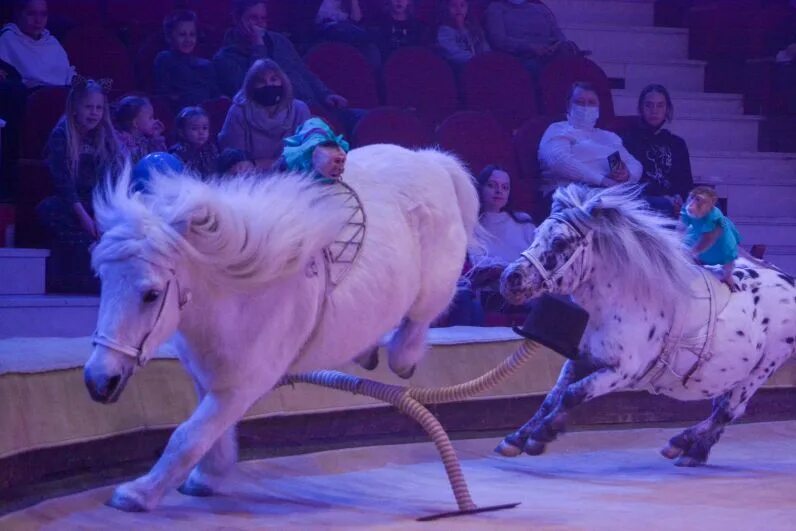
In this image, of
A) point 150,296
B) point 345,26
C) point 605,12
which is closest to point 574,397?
point 150,296

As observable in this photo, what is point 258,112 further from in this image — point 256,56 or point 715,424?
point 715,424

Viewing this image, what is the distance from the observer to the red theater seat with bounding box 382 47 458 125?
870 centimetres

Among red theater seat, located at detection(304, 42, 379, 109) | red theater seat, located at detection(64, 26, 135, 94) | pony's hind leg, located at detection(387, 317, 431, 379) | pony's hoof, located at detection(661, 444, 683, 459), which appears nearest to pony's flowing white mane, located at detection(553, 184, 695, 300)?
pony's hoof, located at detection(661, 444, 683, 459)

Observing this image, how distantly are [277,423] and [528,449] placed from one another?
1.10 metres

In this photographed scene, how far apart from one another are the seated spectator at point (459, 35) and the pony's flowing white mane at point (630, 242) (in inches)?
156

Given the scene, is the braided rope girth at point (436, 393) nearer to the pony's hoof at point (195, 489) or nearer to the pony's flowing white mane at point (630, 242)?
Answer: the pony's hoof at point (195, 489)

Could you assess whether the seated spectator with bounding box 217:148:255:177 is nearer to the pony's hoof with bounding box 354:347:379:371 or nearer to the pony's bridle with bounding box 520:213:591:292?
the pony's hoof with bounding box 354:347:379:371

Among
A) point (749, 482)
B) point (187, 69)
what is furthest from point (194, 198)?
point (187, 69)

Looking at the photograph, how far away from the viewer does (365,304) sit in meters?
4.44

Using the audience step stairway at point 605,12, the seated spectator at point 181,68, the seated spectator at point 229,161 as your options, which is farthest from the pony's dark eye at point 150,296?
the audience step stairway at point 605,12

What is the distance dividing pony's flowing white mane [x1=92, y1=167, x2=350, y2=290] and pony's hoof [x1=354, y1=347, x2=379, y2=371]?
0.94 meters

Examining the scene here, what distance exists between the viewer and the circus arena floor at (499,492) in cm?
410

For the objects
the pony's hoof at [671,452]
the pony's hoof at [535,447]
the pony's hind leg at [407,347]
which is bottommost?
the pony's hoof at [671,452]

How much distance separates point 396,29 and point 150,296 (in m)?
5.80
